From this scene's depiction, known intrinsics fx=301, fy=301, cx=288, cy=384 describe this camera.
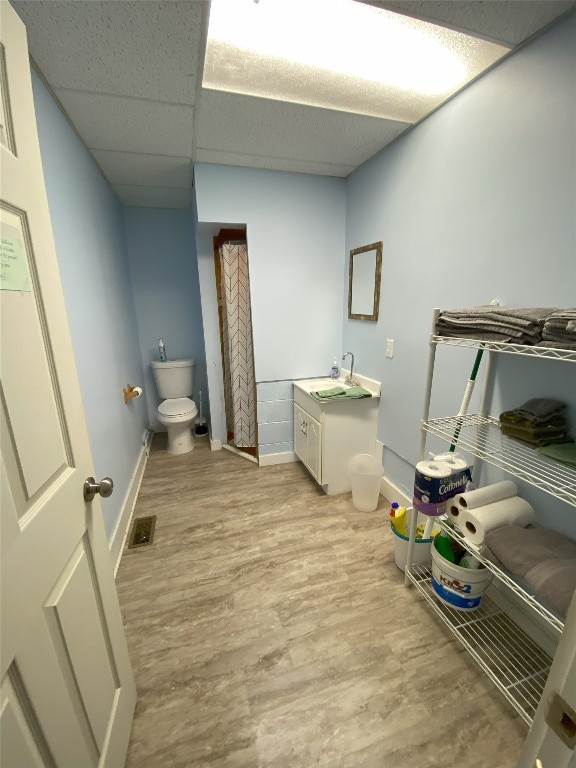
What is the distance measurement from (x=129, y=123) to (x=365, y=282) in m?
1.68

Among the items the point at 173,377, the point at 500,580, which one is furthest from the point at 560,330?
the point at 173,377

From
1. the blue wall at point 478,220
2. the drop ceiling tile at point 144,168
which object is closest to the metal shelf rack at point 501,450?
the blue wall at point 478,220

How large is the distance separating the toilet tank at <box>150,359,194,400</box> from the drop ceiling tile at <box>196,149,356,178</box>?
70.1 inches

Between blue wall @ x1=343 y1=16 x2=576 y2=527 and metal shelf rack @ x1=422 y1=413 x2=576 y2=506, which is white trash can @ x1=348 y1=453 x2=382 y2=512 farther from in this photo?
metal shelf rack @ x1=422 y1=413 x2=576 y2=506

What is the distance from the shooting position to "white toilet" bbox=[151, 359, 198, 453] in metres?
2.84

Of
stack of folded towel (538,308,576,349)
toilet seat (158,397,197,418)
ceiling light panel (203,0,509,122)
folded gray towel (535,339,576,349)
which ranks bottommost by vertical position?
toilet seat (158,397,197,418)

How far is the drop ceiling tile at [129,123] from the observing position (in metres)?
1.44

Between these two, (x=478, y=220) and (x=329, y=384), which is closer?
(x=478, y=220)

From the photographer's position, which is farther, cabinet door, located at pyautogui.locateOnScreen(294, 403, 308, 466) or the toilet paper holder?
cabinet door, located at pyautogui.locateOnScreen(294, 403, 308, 466)

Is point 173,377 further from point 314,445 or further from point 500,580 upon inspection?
point 500,580

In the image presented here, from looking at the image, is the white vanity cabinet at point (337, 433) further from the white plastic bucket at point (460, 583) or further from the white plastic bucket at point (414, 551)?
the white plastic bucket at point (460, 583)

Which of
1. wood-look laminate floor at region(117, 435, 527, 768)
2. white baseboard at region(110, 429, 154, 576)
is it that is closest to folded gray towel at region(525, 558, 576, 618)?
wood-look laminate floor at region(117, 435, 527, 768)

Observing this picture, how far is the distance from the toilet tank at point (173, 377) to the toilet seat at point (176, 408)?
0.19 m

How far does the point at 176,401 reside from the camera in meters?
3.01
